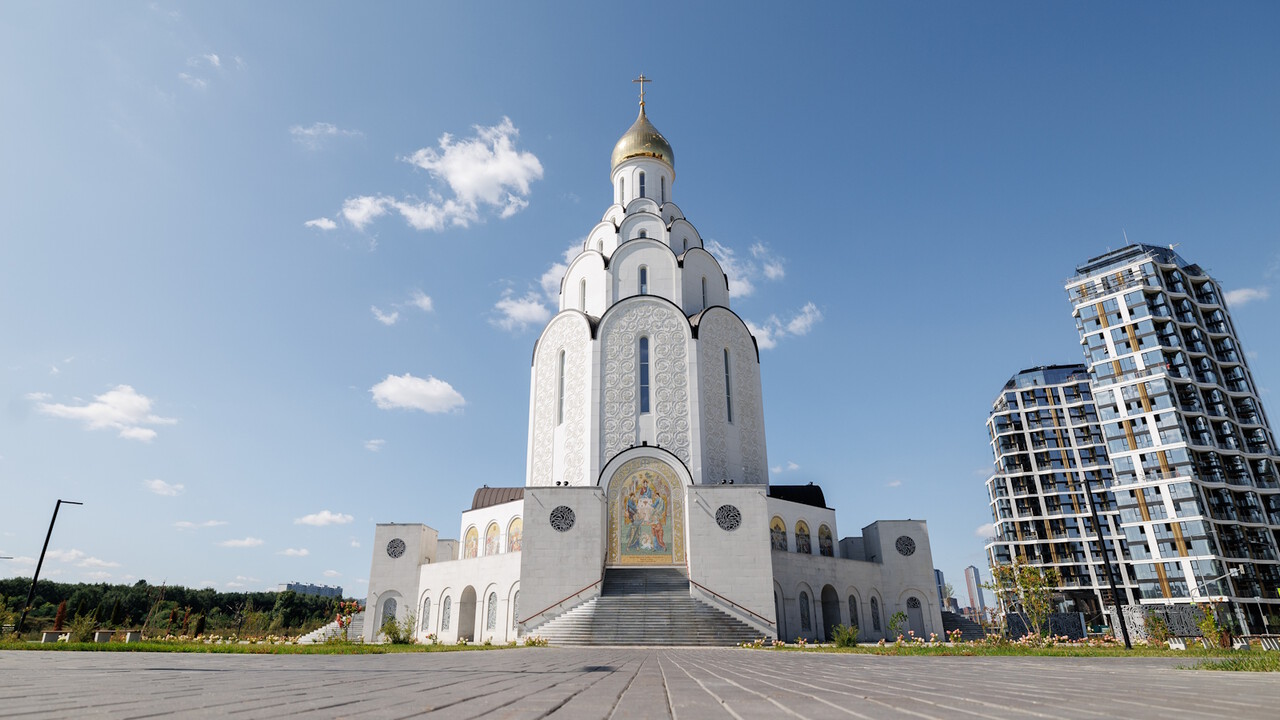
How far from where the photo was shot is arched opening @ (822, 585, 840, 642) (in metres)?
24.2

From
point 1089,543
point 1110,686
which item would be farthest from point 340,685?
point 1089,543

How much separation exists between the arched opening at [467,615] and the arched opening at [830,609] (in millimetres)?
13234

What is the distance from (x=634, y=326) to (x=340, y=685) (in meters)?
22.5

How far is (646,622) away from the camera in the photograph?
18.3 meters

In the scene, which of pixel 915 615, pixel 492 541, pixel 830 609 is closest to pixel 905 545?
pixel 915 615

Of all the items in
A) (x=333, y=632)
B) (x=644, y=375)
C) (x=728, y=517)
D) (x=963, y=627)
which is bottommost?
(x=963, y=627)

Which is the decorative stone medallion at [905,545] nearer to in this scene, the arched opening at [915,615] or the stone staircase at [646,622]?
the arched opening at [915,615]

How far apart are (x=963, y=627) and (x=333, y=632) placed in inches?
948

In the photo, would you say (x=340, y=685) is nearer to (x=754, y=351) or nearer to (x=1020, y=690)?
(x=1020, y=690)

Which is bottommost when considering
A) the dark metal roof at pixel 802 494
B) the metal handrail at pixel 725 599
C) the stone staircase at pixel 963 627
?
the stone staircase at pixel 963 627

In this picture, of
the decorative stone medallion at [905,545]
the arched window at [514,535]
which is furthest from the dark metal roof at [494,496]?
the decorative stone medallion at [905,545]

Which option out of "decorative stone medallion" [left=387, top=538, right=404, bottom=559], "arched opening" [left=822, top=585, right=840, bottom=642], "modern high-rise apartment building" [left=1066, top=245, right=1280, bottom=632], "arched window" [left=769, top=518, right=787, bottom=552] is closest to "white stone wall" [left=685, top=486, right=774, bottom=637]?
"arched window" [left=769, top=518, right=787, bottom=552]

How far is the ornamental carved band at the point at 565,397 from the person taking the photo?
25625mm

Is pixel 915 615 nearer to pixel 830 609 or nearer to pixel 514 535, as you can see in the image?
pixel 830 609
